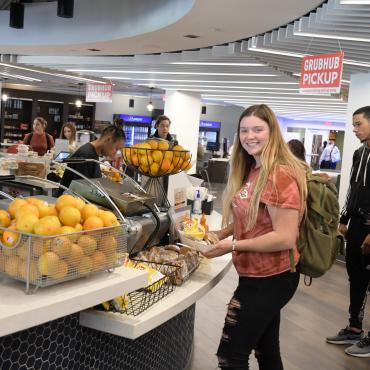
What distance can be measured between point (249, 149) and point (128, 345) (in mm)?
1077

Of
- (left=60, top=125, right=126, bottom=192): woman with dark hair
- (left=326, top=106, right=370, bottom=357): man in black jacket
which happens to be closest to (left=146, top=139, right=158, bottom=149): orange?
(left=60, top=125, right=126, bottom=192): woman with dark hair

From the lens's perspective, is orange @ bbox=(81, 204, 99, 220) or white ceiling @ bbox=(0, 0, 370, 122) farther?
white ceiling @ bbox=(0, 0, 370, 122)

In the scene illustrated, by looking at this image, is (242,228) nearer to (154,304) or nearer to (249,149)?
(249,149)

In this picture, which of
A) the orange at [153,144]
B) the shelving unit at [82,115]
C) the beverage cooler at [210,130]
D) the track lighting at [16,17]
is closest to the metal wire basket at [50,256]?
the orange at [153,144]

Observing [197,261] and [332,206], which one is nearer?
[332,206]

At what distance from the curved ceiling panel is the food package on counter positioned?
390 cm

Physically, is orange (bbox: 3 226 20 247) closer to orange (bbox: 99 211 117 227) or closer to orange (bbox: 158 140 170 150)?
orange (bbox: 99 211 117 227)

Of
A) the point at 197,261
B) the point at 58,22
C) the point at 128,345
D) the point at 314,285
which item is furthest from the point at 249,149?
the point at 58,22

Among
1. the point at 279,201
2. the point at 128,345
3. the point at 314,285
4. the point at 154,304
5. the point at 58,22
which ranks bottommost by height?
the point at 314,285

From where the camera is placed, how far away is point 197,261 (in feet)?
8.63

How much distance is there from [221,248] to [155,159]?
860 mm

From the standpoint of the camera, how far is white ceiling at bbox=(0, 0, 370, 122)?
6.08m

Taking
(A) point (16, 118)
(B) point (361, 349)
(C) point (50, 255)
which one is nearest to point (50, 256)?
(C) point (50, 255)

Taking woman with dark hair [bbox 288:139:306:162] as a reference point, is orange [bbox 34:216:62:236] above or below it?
below
